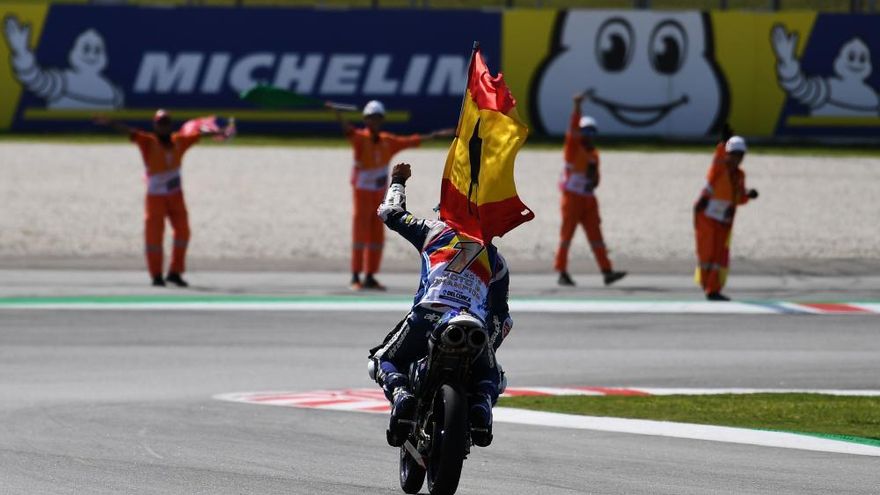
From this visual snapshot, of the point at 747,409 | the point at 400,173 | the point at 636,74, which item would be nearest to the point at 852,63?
the point at 636,74

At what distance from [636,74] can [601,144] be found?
1.60 m

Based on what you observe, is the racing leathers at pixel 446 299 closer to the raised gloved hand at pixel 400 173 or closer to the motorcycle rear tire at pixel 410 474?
the raised gloved hand at pixel 400 173

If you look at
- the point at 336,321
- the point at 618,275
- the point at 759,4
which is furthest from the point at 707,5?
the point at 336,321

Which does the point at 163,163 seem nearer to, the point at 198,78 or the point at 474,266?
the point at 474,266

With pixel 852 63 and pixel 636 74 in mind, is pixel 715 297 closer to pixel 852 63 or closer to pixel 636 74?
pixel 636 74

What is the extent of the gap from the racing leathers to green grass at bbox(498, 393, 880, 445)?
2.99m

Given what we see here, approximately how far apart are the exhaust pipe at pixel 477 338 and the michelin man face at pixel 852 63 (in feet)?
87.6

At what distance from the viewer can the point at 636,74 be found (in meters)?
32.7

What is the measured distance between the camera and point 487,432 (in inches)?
299

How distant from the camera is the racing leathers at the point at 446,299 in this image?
7.79 meters

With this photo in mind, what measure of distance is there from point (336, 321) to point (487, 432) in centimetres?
800

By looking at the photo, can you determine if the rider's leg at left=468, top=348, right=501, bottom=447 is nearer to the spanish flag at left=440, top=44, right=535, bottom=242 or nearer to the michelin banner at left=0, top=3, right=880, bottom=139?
the spanish flag at left=440, top=44, right=535, bottom=242

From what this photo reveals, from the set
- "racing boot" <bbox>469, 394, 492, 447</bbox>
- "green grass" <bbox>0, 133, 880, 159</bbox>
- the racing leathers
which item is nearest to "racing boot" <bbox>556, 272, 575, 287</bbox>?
the racing leathers

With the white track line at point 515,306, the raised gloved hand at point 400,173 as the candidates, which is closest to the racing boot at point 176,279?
the white track line at point 515,306
